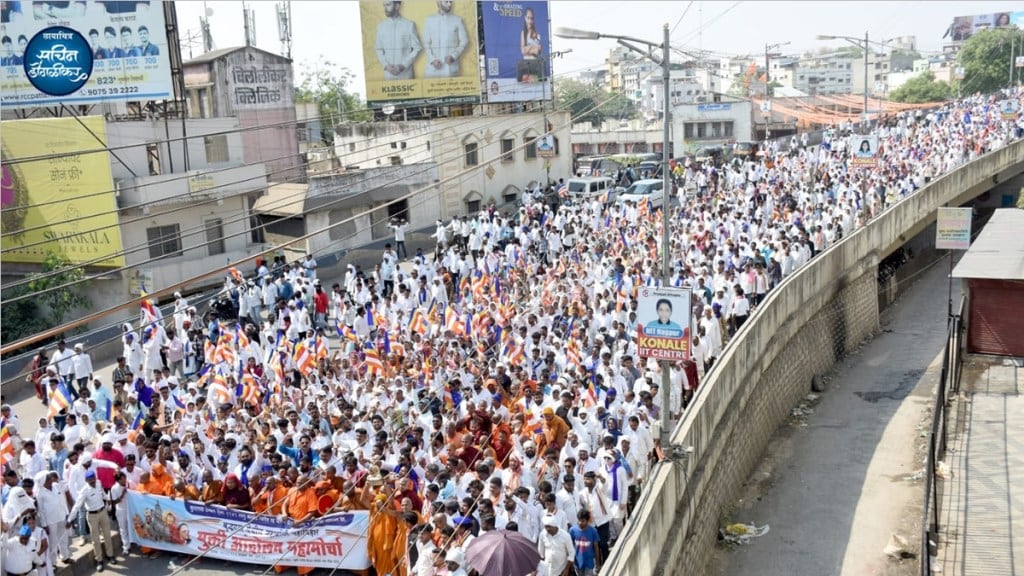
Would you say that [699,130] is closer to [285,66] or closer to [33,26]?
[285,66]

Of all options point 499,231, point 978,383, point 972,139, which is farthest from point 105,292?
point 972,139

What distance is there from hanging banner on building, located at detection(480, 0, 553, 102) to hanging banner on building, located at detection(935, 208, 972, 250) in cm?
Result: 1816

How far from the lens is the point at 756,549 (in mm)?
13781

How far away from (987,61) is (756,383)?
6429cm

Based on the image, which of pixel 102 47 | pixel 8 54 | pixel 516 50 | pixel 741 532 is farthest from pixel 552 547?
pixel 516 50

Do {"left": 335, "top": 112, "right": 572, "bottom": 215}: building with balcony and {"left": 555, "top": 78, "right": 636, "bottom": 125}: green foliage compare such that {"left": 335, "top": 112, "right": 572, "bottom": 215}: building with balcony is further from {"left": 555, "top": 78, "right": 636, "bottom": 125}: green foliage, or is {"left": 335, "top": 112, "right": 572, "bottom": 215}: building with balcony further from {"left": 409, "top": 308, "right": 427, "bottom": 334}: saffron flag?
{"left": 409, "top": 308, "right": 427, "bottom": 334}: saffron flag

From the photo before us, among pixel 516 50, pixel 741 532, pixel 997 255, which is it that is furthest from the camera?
pixel 516 50

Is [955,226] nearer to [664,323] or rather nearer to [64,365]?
[664,323]

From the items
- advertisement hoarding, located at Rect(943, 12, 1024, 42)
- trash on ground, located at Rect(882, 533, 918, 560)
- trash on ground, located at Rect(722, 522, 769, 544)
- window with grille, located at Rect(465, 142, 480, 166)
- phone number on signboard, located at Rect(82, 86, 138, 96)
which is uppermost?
advertisement hoarding, located at Rect(943, 12, 1024, 42)

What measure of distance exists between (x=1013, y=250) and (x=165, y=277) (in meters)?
19.7

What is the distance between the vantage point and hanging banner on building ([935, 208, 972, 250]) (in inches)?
804

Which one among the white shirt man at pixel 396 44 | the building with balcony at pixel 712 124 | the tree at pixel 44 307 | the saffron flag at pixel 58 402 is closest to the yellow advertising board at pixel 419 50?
the white shirt man at pixel 396 44

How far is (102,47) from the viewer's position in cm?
2428

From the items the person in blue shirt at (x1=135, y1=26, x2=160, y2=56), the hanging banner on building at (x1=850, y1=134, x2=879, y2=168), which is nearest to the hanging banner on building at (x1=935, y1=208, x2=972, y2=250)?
the hanging banner on building at (x1=850, y1=134, x2=879, y2=168)
